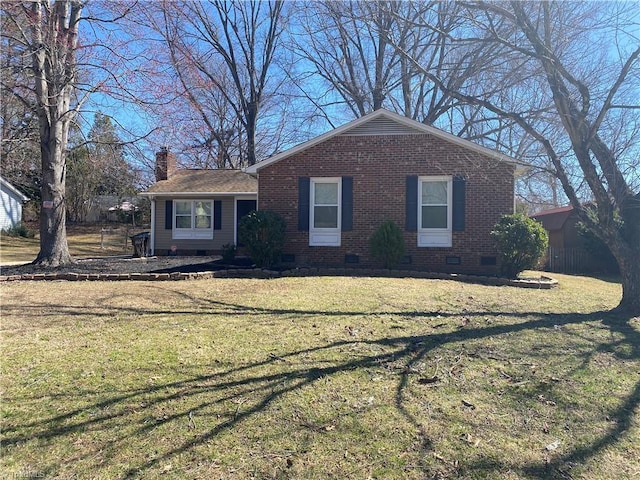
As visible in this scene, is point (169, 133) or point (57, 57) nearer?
point (57, 57)

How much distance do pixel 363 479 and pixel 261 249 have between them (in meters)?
9.55

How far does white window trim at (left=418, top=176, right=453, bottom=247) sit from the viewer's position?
40.9 feet

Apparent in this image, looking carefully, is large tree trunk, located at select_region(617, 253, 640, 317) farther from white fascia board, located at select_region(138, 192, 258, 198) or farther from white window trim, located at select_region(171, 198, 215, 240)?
white window trim, located at select_region(171, 198, 215, 240)

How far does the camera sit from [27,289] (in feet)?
27.7

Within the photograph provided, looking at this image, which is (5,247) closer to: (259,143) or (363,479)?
(259,143)

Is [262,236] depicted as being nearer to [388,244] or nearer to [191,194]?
[388,244]

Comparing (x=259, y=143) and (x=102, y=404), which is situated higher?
(x=259, y=143)

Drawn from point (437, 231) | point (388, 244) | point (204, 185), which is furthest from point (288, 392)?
point (204, 185)

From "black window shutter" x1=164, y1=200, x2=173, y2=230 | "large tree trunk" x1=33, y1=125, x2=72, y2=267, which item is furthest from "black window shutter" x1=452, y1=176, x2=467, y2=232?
"black window shutter" x1=164, y1=200, x2=173, y2=230

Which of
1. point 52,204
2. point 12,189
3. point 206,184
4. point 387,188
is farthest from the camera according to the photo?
point 12,189

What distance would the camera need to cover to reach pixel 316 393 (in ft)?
12.3

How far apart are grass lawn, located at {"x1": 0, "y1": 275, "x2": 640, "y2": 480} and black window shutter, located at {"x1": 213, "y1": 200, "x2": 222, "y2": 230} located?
10748mm

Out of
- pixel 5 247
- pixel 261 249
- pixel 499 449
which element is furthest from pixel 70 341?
pixel 5 247

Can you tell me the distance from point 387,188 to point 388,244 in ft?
6.14
